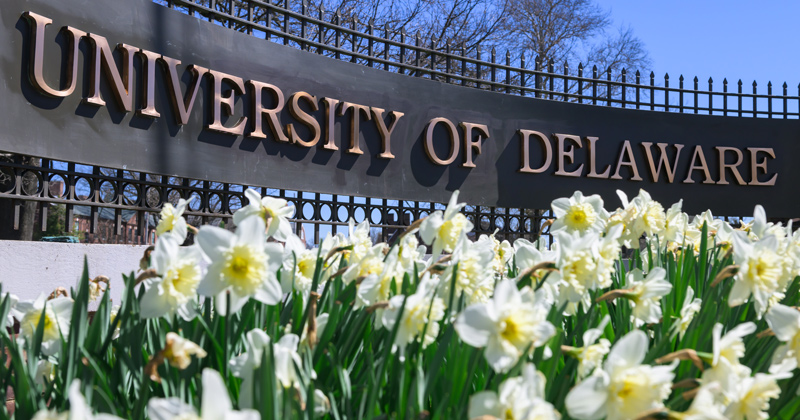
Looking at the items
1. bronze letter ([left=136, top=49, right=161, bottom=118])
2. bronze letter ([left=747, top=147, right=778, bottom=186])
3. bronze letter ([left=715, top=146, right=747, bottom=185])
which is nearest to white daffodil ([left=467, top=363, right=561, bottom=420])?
bronze letter ([left=136, top=49, right=161, bottom=118])

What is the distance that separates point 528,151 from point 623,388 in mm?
5724

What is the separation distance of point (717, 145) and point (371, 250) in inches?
283

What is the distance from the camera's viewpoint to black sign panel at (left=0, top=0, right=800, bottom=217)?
3.76 m

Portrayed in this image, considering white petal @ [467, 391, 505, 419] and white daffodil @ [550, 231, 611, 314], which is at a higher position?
white daffodil @ [550, 231, 611, 314]

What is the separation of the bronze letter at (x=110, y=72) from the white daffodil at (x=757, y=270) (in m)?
3.67

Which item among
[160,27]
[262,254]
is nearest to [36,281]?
[160,27]

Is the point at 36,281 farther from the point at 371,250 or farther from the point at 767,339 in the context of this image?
the point at 767,339

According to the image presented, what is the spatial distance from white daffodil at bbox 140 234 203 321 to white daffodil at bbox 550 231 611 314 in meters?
0.67

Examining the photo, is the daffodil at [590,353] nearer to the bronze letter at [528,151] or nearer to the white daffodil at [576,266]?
the white daffodil at [576,266]

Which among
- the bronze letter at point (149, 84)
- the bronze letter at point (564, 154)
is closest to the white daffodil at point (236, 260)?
the bronze letter at point (149, 84)

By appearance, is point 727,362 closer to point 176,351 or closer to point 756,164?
point 176,351

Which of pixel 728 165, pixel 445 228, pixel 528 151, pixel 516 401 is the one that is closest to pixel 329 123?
pixel 528 151

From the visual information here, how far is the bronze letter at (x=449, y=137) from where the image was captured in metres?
5.75

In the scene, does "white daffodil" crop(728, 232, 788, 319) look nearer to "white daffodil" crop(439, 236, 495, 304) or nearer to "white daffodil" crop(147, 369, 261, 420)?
"white daffodil" crop(439, 236, 495, 304)
